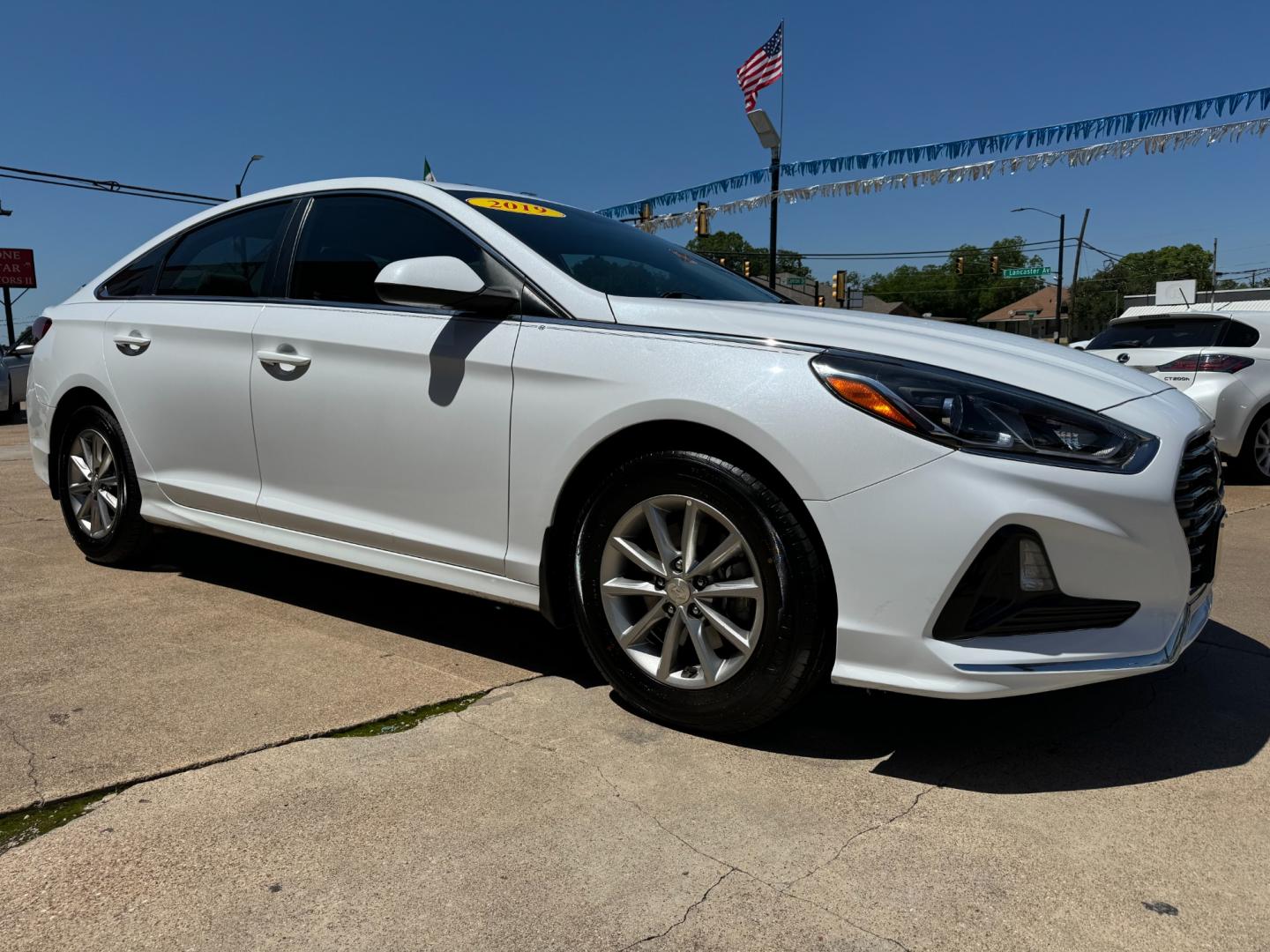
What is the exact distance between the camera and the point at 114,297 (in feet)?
14.2

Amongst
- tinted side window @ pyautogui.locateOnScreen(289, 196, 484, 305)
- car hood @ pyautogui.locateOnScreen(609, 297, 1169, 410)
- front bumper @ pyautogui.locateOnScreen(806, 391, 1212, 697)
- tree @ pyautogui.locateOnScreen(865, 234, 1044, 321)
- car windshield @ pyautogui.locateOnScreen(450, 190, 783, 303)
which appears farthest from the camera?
tree @ pyautogui.locateOnScreen(865, 234, 1044, 321)

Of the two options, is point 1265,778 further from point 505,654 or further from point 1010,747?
point 505,654

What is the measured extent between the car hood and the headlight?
6 cm

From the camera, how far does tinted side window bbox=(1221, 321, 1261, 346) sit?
7613 mm

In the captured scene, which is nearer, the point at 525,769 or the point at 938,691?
the point at 938,691

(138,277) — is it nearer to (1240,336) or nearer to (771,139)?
(1240,336)

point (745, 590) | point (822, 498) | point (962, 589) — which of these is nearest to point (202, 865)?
point (745, 590)

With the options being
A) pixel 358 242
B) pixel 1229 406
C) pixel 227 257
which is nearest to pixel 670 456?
pixel 358 242

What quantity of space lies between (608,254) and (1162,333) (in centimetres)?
639

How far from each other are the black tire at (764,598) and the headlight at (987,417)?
351 mm

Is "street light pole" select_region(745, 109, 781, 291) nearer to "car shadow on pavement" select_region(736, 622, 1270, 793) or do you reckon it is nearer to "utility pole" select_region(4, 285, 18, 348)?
"car shadow on pavement" select_region(736, 622, 1270, 793)

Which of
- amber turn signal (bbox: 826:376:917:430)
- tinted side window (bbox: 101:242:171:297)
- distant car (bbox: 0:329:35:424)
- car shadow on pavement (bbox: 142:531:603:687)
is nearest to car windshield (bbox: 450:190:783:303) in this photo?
amber turn signal (bbox: 826:376:917:430)

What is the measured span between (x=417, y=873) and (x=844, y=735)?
125 cm

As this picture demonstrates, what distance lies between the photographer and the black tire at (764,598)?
2.40 meters
